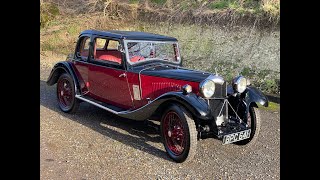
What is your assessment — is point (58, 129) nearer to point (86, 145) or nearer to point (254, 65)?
point (86, 145)

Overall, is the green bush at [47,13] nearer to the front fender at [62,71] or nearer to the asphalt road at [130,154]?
the front fender at [62,71]

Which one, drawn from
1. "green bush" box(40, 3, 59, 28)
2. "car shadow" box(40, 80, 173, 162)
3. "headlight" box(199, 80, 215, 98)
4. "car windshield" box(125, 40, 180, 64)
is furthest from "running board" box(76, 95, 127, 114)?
"green bush" box(40, 3, 59, 28)

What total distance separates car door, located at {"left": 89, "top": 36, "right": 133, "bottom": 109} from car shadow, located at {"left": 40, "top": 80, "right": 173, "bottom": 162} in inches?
16.6

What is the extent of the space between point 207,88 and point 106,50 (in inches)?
110

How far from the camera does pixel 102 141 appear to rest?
4984 mm

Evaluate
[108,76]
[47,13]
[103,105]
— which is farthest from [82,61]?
[47,13]

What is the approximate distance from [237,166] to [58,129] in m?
3.03

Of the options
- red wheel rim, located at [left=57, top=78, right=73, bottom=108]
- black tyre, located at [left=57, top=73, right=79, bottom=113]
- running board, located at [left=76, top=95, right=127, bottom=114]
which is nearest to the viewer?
running board, located at [left=76, top=95, right=127, bottom=114]

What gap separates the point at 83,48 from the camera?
21.3 feet

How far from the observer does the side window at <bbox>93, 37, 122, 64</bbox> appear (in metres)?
6.00

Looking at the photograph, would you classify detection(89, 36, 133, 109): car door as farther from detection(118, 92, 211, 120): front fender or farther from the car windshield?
detection(118, 92, 211, 120): front fender
